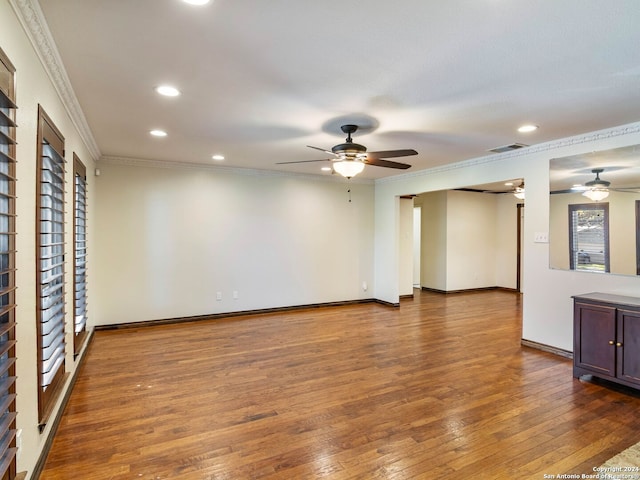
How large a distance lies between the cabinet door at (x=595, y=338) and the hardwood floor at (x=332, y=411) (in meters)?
0.20

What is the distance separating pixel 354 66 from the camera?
247cm

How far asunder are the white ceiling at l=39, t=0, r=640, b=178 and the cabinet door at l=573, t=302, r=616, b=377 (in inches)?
73.0

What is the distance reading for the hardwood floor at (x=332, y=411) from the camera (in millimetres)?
2281

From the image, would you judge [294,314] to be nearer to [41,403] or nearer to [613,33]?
[41,403]

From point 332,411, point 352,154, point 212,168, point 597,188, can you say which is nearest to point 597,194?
point 597,188

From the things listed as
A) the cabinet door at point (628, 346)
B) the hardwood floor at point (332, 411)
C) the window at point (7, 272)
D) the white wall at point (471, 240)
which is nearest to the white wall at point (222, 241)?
the hardwood floor at point (332, 411)

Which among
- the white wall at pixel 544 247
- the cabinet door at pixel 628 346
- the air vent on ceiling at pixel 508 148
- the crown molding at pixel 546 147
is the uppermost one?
the air vent on ceiling at pixel 508 148

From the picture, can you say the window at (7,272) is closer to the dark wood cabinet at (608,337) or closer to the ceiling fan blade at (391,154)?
the ceiling fan blade at (391,154)

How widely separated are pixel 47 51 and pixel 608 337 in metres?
4.98

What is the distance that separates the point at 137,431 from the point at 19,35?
8.39 ft

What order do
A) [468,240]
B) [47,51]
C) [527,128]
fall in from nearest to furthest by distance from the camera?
[47,51] < [527,128] < [468,240]

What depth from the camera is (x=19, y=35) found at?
1.83m

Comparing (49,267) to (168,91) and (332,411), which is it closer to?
(168,91)

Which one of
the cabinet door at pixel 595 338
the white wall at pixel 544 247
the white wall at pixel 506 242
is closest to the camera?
the cabinet door at pixel 595 338
